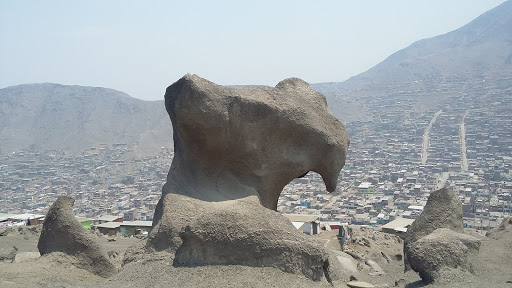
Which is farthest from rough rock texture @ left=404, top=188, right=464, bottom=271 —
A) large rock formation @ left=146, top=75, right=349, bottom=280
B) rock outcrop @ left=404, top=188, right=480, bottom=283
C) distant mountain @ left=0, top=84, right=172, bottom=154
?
distant mountain @ left=0, top=84, right=172, bottom=154

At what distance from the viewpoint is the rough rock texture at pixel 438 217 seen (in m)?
12.1

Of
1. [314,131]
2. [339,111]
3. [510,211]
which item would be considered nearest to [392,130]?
[339,111]

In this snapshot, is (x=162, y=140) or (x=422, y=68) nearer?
(x=162, y=140)

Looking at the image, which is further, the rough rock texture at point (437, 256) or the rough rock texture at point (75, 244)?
the rough rock texture at point (75, 244)

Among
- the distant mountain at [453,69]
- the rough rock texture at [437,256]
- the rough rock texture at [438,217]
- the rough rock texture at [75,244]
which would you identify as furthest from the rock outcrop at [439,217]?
the distant mountain at [453,69]

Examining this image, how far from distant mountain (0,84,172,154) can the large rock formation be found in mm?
68047

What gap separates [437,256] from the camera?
31.0 feet

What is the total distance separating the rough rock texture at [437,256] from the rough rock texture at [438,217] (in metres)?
2.23

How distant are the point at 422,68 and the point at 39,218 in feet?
363

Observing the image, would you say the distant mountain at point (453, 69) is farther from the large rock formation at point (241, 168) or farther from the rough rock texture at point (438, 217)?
the large rock formation at point (241, 168)

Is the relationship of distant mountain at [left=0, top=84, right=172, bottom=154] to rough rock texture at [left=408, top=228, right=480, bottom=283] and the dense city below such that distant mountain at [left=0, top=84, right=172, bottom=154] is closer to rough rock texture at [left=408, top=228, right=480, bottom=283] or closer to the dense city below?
the dense city below

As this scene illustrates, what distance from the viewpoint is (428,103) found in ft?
316

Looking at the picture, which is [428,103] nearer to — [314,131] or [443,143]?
[443,143]

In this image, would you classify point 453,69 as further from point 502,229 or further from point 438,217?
point 438,217
